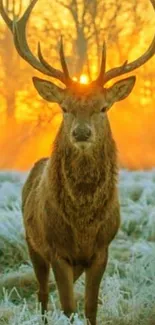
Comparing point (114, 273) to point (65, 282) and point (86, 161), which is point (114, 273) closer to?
point (65, 282)

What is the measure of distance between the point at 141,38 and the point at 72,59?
1.62m

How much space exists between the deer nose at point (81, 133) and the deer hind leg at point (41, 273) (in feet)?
4.97

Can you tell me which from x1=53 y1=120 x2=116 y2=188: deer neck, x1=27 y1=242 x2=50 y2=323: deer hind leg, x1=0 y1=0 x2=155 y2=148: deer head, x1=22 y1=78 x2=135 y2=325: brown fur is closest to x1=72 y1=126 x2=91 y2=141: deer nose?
x1=0 y1=0 x2=155 y2=148: deer head

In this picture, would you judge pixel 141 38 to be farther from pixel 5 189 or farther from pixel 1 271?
pixel 1 271

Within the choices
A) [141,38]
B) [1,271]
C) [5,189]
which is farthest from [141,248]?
[141,38]

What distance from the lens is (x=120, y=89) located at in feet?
21.3

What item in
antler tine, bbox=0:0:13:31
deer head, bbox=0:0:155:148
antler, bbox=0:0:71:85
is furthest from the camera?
antler tine, bbox=0:0:13:31

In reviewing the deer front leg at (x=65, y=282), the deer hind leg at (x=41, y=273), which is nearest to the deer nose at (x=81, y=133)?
the deer front leg at (x=65, y=282)

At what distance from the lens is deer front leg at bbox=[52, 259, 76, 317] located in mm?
5973

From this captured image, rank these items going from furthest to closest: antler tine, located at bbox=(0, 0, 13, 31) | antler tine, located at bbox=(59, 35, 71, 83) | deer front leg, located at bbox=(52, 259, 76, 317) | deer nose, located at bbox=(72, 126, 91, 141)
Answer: antler tine, located at bbox=(0, 0, 13, 31)
antler tine, located at bbox=(59, 35, 71, 83)
deer front leg, located at bbox=(52, 259, 76, 317)
deer nose, located at bbox=(72, 126, 91, 141)

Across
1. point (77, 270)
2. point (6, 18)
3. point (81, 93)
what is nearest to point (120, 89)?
point (81, 93)

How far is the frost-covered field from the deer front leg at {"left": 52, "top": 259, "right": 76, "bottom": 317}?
10cm

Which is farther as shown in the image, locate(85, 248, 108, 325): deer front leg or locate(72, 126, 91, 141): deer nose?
locate(85, 248, 108, 325): deer front leg

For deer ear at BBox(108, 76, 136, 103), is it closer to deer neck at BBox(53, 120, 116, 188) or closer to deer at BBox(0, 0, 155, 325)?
deer at BBox(0, 0, 155, 325)
